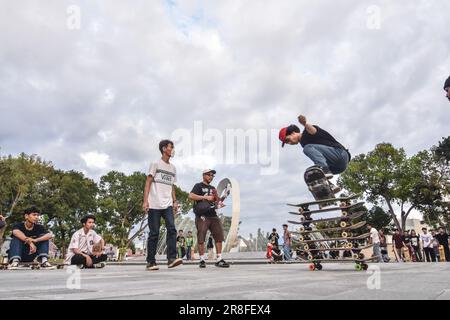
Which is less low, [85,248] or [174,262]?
[85,248]

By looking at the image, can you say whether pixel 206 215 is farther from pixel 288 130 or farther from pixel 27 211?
pixel 27 211

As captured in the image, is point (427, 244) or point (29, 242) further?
point (427, 244)

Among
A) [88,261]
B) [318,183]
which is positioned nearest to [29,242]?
[88,261]

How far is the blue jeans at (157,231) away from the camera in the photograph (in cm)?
639

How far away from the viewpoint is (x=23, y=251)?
868 centimetres

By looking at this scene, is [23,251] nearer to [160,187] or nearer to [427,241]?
[160,187]

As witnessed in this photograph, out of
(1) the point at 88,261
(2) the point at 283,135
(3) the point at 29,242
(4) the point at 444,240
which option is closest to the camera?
(2) the point at 283,135

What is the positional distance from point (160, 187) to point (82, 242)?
2.75 metres

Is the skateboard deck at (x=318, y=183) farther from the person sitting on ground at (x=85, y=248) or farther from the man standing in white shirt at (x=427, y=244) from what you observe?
the man standing in white shirt at (x=427, y=244)

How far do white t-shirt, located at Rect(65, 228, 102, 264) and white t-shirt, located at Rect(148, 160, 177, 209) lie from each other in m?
2.42

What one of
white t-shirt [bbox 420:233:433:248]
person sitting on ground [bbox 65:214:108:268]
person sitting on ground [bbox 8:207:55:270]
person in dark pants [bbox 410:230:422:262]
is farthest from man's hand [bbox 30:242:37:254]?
person in dark pants [bbox 410:230:422:262]

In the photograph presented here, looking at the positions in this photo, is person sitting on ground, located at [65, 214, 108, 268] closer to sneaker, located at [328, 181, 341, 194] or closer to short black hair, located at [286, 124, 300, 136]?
short black hair, located at [286, 124, 300, 136]

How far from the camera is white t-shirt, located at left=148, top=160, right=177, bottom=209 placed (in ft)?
21.1

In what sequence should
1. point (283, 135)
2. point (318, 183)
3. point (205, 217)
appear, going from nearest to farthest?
point (318, 183)
point (283, 135)
point (205, 217)
